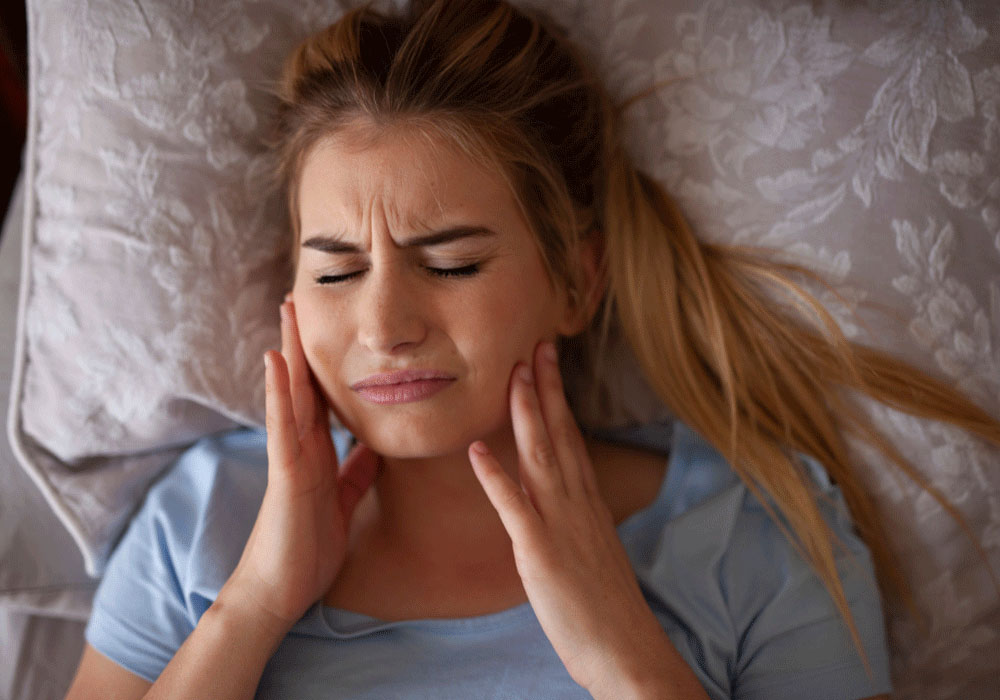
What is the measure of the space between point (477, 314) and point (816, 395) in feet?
2.09

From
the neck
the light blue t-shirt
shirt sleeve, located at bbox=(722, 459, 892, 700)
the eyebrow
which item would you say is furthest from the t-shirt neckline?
the eyebrow

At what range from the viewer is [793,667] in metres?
1.20

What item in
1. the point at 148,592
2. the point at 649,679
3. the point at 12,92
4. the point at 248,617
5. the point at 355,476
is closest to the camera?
the point at 649,679

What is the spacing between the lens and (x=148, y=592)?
132cm

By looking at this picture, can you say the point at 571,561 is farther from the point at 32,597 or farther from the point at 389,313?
the point at 32,597

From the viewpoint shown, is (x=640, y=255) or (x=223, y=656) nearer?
(x=223, y=656)

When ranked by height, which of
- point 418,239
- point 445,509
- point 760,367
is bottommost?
point 445,509

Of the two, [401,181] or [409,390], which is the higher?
[401,181]

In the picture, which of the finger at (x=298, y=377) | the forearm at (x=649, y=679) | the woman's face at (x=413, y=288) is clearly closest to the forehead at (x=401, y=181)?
the woman's face at (x=413, y=288)

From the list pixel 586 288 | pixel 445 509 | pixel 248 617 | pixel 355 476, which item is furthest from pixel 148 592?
pixel 586 288

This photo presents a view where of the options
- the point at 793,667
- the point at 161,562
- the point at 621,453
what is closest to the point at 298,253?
the point at 161,562

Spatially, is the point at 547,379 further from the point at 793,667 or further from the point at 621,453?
the point at 793,667

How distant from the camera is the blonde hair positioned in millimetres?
1238

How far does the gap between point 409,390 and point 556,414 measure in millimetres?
259
